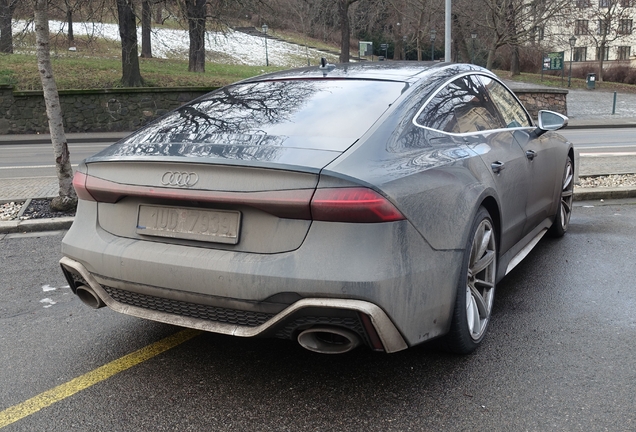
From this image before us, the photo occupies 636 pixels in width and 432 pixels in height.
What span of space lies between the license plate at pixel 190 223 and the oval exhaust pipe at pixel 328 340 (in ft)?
1.67

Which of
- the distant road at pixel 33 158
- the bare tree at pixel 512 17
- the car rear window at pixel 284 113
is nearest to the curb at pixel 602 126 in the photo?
the bare tree at pixel 512 17

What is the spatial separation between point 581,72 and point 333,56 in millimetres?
21367

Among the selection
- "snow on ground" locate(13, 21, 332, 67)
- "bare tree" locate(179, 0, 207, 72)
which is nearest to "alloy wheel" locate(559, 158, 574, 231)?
"bare tree" locate(179, 0, 207, 72)

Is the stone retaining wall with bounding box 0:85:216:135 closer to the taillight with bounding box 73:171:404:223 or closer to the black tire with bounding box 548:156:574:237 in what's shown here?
the black tire with bounding box 548:156:574:237

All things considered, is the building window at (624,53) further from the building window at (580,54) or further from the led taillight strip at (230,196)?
the led taillight strip at (230,196)

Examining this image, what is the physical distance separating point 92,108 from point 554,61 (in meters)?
30.0

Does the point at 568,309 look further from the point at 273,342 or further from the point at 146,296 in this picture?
the point at 146,296

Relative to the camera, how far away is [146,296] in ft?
9.64

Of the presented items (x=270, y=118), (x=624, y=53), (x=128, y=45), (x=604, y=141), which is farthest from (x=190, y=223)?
(x=624, y=53)

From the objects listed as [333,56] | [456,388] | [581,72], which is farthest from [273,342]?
[581,72]

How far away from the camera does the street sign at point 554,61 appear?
3956cm

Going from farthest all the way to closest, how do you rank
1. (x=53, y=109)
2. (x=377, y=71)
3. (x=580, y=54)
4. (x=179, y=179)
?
(x=580, y=54) → (x=53, y=109) → (x=377, y=71) → (x=179, y=179)

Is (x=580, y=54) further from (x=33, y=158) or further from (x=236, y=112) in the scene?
(x=236, y=112)

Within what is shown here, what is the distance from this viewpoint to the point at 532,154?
14.3ft
